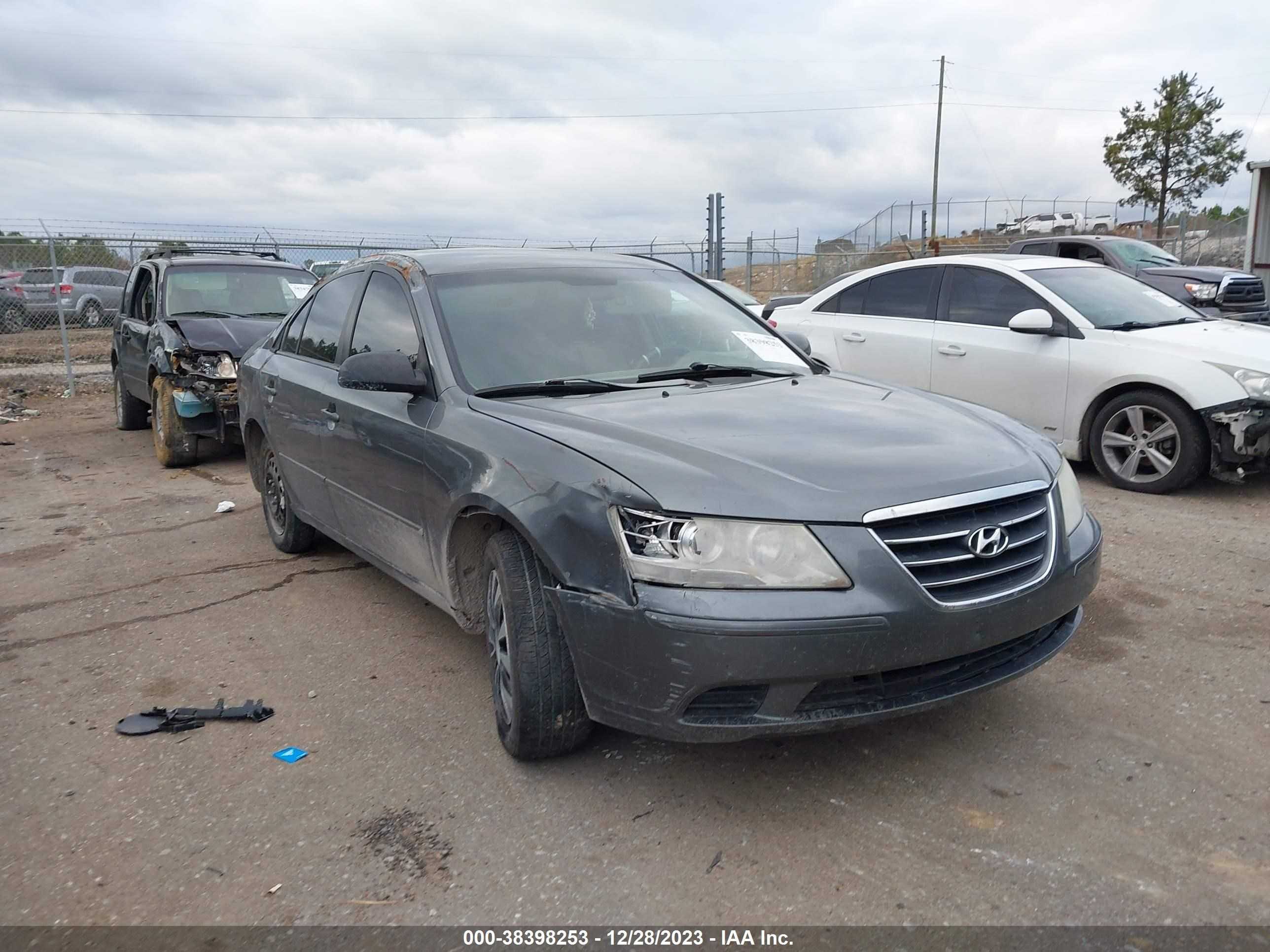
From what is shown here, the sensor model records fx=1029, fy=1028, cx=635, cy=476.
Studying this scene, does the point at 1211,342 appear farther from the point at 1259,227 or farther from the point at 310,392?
the point at 1259,227

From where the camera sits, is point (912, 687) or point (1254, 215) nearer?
point (912, 687)

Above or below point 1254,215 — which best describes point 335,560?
below

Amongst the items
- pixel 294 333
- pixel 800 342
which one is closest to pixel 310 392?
pixel 294 333

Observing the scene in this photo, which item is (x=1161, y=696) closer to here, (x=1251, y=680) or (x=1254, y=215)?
(x=1251, y=680)

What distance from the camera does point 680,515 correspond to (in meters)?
2.74

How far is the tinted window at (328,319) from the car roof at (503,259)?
152 millimetres

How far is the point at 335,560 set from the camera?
5.73m

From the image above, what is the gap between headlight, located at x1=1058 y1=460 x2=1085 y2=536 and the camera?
128 inches

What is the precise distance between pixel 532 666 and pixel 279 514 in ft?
10.9

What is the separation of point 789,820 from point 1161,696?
1590 millimetres

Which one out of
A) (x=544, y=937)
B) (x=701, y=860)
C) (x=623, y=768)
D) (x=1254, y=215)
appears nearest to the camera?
(x=544, y=937)

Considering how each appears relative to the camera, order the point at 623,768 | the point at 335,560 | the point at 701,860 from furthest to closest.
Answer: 1. the point at 335,560
2. the point at 623,768
3. the point at 701,860

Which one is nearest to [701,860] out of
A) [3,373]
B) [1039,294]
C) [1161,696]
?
[1161,696]

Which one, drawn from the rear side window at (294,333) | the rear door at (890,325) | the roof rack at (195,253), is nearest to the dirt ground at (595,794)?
the rear side window at (294,333)
